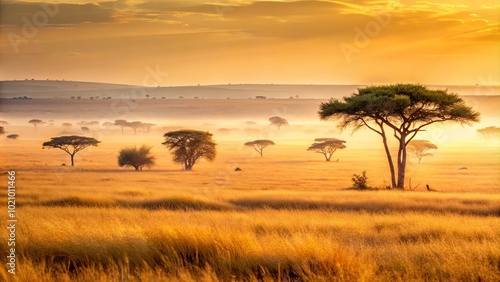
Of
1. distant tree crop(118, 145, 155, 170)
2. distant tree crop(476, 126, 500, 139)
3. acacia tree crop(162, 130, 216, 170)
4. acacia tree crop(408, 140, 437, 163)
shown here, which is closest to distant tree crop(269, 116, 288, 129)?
distant tree crop(476, 126, 500, 139)

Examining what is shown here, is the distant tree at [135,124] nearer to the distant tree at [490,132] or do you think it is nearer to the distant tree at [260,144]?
the distant tree at [260,144]

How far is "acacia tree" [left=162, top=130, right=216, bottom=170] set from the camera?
67.8 m

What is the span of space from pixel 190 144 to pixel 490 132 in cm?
8873

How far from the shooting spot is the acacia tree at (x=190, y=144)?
6775cm

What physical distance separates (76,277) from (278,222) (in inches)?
344

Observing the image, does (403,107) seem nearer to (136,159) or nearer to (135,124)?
(136,159)

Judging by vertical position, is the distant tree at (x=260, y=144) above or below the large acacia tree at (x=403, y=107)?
above

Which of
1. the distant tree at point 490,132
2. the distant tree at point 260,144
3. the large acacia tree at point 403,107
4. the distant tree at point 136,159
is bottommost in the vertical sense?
the distant tree at point 136,159

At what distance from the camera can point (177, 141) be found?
6812 centimetres

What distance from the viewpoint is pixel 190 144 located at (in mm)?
68938

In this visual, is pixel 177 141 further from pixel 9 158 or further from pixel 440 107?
pixel 440 107

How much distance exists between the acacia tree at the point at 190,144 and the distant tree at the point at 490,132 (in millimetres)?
82413

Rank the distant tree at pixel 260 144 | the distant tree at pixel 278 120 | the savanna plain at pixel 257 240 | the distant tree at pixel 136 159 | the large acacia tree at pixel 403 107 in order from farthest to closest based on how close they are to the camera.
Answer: the distant tree at pixel 278 120 → the distant tree at pixel 260 144 → the distant tree at pixel 136 159 → the large acacia tree at pixel 403 107 → the savanna plain at pixel 257 240

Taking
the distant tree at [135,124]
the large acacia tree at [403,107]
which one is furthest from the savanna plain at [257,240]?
the distant tree at [135,124]
